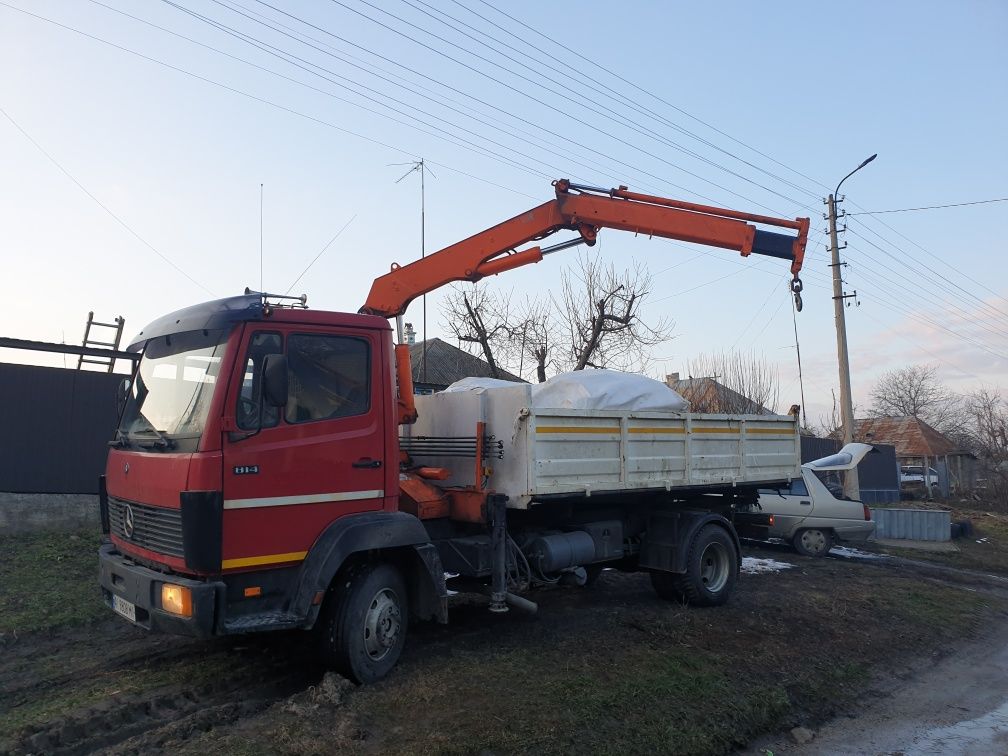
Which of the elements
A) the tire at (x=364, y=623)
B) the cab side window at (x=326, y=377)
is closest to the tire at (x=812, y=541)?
the tire at (x=364, y=623)

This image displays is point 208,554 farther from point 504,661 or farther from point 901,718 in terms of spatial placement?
point 901,718

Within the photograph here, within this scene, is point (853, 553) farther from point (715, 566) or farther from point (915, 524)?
point (715, 566)

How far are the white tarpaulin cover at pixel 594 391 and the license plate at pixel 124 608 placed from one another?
10.8 feet

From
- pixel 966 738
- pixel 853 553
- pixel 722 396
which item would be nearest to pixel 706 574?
pixel 966 738

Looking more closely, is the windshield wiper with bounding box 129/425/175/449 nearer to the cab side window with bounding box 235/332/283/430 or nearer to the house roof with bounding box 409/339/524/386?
the cab side window with bounding box 235/332/283/430

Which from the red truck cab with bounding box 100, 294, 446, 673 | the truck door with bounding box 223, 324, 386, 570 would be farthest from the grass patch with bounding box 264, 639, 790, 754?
the truck door with bounding box 223, 324, 386, 570

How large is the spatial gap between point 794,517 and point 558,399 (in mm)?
7427

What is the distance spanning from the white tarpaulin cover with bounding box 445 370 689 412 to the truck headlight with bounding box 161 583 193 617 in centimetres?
311

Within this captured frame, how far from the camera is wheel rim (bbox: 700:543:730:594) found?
333 inches

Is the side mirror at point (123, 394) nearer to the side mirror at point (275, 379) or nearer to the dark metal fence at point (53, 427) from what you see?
the side mirror at point (275, 379)

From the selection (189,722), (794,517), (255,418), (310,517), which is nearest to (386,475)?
(310,517)

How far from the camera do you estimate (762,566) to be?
11.2 m

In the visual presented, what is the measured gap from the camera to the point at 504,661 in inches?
230

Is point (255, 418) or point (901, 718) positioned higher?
point (255, 418)
